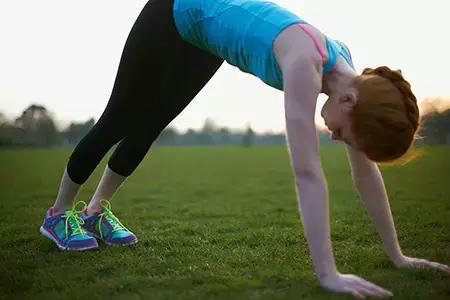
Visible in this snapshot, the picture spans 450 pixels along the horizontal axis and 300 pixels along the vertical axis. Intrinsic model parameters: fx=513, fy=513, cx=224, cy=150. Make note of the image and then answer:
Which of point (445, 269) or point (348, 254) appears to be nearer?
point (445, 269)

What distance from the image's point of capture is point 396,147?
2.18 meters

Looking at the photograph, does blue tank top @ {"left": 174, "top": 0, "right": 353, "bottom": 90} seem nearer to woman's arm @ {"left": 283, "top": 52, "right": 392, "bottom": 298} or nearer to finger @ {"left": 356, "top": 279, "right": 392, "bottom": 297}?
woman's arm @ {"left": 283, "top": 52, "right": 392, "bottom": 298}

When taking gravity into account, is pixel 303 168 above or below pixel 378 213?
above

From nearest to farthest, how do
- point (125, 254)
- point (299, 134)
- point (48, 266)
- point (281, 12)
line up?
1. point (299, 134)
2. point (281, 12)
3. point (48, 266)
4. point (125, 254)

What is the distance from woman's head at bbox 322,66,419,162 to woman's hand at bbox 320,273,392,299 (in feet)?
1.80

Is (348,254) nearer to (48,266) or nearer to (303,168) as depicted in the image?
(303,168)

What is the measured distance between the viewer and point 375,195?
262 cm

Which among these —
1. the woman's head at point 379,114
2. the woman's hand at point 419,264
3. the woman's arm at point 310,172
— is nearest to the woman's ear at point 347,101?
the woman's head at point 379,114

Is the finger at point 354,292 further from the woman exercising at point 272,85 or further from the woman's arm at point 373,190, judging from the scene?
the woman's arm at point 373,190

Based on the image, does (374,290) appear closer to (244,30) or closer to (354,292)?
(354,292)

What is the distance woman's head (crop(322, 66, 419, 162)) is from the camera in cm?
210

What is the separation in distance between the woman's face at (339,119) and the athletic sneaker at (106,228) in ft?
5.43

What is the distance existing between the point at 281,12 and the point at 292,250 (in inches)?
60.2

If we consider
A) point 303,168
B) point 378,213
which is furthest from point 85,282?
point 378,213
